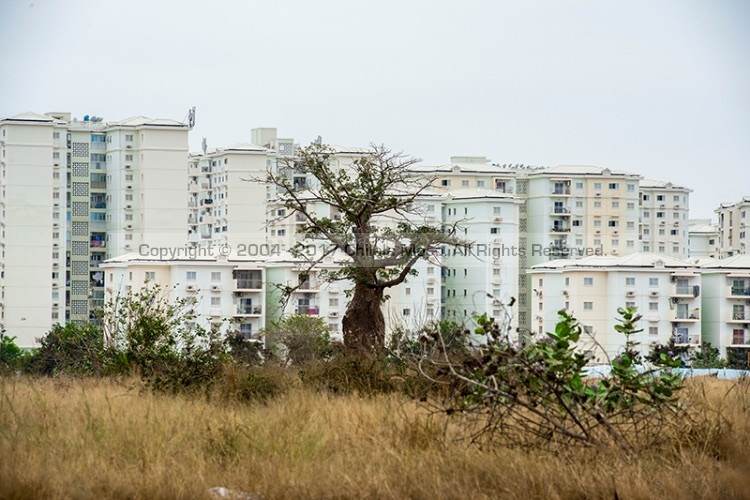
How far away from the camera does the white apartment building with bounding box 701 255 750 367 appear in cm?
7575

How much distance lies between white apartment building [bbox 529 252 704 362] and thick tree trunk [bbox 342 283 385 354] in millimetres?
56587

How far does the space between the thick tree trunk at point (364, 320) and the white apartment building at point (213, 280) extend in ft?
165

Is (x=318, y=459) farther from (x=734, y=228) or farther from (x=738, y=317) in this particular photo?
(x=734, y=228)

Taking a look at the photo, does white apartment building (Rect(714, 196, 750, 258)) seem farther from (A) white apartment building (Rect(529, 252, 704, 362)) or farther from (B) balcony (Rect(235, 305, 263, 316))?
(B) balcony (Rect(235, 305, 263, 316))

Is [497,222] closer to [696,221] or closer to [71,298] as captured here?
[71,298]

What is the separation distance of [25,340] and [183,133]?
16.2 m

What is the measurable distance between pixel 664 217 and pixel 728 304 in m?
29.2

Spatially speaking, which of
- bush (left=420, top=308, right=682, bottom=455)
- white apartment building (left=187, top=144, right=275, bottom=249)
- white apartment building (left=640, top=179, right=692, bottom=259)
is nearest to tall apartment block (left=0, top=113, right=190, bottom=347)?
white apartment building (left=187, top=144, right=275, bottom=249)

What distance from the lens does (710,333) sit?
253ft

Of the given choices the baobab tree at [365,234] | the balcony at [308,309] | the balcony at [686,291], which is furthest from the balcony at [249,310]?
the baobab tree at [365,234]

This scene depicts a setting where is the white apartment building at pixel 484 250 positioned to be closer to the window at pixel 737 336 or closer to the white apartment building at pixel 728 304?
the white apartment building at pixel 728 304

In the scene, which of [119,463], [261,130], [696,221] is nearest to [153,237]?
[261,130]

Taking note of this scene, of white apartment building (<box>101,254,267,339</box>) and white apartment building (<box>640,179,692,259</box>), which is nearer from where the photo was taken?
white apartment building (<box>101,254,267,339</box>)

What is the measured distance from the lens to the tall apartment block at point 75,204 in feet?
244
